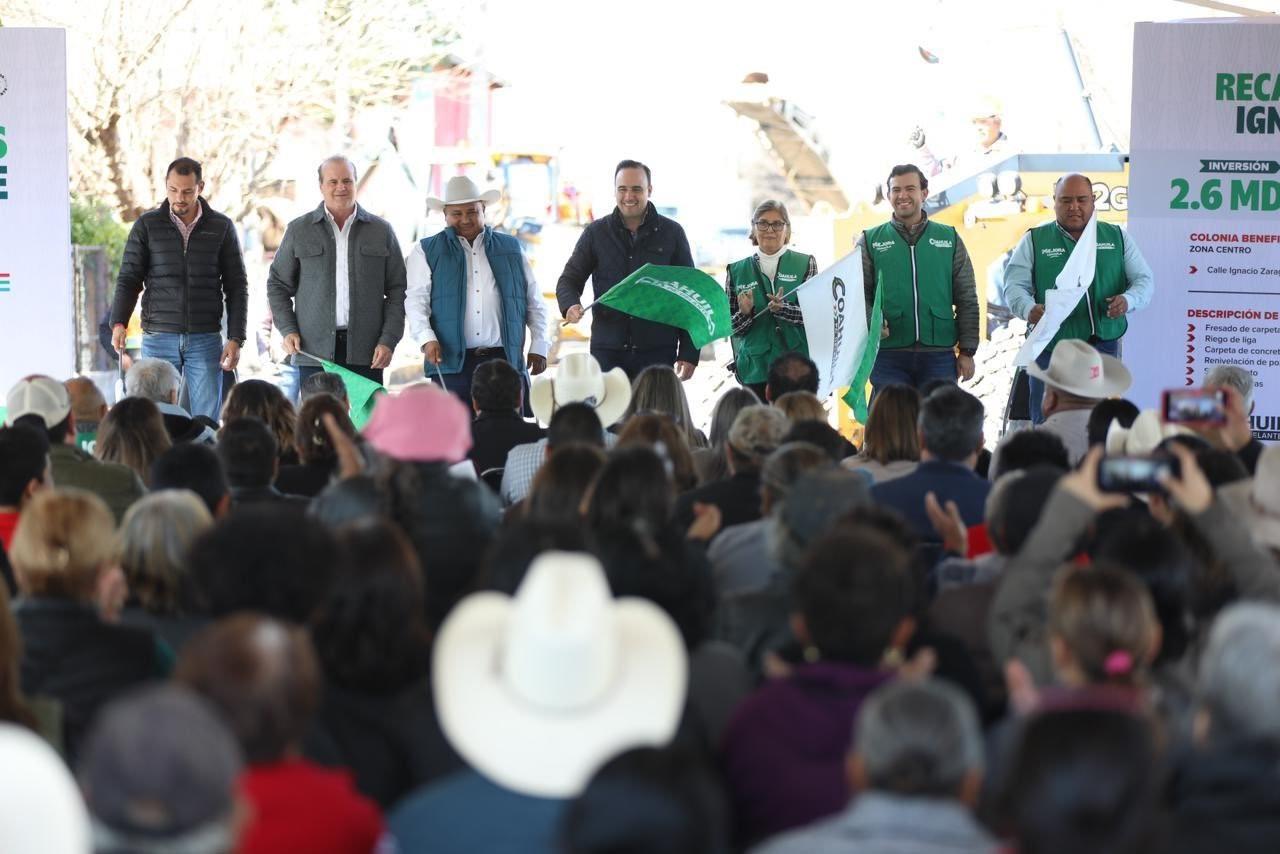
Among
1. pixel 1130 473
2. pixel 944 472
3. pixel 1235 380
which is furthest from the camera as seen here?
pixel 1235 380

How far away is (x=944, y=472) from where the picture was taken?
525 centimetres

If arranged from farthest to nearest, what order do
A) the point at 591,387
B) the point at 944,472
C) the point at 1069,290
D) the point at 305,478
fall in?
1. the point at 1069,290
2. the point at 591,387
3. the point at 305,478
4. the point at 944,472

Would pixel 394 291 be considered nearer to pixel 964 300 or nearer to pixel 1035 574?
pixel 964 300

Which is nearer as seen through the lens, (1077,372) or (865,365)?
(1077,372)

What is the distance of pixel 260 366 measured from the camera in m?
18.5

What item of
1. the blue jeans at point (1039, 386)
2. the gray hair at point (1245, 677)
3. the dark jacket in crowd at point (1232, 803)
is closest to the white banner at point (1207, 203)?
the blue jeans at point (1039, 386)

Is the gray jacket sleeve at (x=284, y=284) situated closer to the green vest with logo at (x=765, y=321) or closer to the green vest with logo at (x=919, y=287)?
the green vest with logo at (x=765, y=321)

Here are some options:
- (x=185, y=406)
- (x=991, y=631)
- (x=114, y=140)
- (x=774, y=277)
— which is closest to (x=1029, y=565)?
(x=991, y=631)

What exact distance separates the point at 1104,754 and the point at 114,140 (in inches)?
637

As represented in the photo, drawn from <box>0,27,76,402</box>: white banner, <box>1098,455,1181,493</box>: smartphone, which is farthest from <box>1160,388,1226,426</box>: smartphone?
<box>0,27,76,402</box>: white banner

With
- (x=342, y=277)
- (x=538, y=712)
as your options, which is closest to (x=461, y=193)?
(x=342, y=277)

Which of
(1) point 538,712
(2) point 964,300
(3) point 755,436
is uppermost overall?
(2) point 964,300

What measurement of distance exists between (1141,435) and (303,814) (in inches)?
144

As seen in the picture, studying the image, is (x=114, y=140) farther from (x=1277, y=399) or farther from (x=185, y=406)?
(x=1277, y=399)
